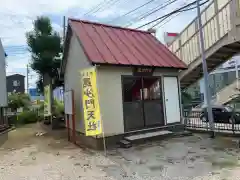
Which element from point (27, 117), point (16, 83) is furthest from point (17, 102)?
point (16, 83)

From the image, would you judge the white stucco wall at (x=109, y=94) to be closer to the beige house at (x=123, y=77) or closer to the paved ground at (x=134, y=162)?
the beige house at (x=123, y=77)

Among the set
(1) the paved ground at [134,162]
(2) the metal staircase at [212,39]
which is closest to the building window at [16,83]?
(1) the paved ground at [134,162]

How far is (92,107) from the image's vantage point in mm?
7777

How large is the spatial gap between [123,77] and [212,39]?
13.5 ft

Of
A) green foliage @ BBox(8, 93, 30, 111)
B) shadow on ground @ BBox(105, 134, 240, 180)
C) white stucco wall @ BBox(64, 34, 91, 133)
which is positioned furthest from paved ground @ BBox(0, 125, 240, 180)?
green foliage @ BBox(8, 93, 30, 111)

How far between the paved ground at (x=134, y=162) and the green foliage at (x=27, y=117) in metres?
9.77

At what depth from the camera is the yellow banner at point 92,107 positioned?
304 inches

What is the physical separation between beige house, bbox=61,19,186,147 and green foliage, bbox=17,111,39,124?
9162 mm

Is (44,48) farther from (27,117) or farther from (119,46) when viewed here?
(119,46)

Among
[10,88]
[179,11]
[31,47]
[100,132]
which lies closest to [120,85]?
[100,132]

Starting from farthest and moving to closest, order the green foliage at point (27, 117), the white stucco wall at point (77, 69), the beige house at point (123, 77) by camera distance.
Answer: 1. the green foliage at point (27, 117)
2. the white stucco wall at point (77, 69)
3. the beige house at point (123, 77)

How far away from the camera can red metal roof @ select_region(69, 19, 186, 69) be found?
29.1 feet

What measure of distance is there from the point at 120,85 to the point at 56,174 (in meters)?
4.11

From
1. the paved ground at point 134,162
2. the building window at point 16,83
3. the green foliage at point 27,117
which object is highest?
the building window at point 16,83
